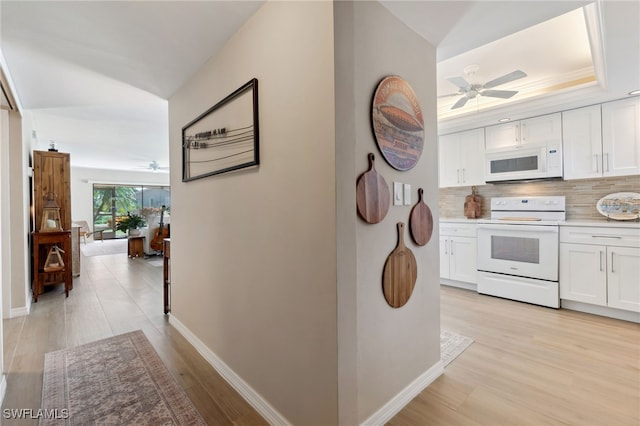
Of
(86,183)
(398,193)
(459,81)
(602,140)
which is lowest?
(398,193)

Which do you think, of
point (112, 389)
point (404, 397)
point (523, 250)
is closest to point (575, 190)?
point (523, 250)

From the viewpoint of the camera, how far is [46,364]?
7.07 feet

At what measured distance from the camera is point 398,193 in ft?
5.47

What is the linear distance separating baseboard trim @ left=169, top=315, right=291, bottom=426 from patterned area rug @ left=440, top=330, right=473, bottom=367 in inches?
50.7

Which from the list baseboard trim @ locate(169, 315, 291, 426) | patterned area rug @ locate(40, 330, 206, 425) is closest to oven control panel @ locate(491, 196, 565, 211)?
baseboard trim @ locate(169, 315, 291, 426)

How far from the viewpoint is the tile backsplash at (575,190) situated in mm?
3201

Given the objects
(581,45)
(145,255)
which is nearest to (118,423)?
(581,45)

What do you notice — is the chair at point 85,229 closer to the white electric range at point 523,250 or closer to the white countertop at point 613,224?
the white electric range at point 523,250

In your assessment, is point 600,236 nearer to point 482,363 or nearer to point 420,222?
point 482,363

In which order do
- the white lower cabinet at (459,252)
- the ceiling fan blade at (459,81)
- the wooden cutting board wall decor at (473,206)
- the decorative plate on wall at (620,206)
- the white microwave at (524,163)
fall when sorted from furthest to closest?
the wooden cutting board wall decor at (473,206)
the white lower cabinet at (459,252)
the white microwave at (524,163)
the decorative plate on wall at (620,206)
the ceiling fan blade at (459,81)

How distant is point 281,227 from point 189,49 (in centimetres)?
162

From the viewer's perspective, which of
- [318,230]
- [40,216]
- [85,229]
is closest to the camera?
[318,230]

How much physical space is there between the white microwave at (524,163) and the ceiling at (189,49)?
51cm

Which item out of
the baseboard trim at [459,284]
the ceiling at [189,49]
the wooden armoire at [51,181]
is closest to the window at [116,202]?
the wooden armoire at [51,181]
